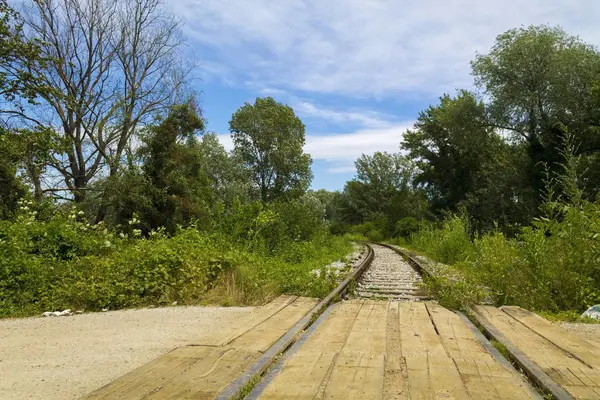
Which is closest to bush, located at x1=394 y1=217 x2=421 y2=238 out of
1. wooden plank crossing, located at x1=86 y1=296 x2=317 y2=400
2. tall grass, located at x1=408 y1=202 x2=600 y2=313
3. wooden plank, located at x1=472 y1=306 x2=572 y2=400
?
tall grass, located at x1=408 y1=202 x2=600 y2=313

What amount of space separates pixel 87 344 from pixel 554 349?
4223 millimetres

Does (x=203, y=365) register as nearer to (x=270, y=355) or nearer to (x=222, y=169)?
(x=270, y=355)

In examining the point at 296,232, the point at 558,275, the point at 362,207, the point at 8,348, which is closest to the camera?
the point at 8,348

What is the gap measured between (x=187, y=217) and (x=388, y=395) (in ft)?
80.0

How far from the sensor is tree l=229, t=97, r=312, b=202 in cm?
4941

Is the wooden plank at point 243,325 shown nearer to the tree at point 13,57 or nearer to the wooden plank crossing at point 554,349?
the wooden plank crossing at point 554,349

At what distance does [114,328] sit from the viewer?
5.33 metres

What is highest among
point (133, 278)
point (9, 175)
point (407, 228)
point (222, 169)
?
point (222, 169)

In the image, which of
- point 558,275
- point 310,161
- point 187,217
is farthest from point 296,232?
point 310,161

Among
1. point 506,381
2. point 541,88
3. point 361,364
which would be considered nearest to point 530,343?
point 506,381

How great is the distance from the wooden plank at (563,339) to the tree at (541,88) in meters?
22.3

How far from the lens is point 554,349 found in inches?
157

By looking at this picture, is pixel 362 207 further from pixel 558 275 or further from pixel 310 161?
pixel 558 275

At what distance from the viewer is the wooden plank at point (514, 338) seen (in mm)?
3000
